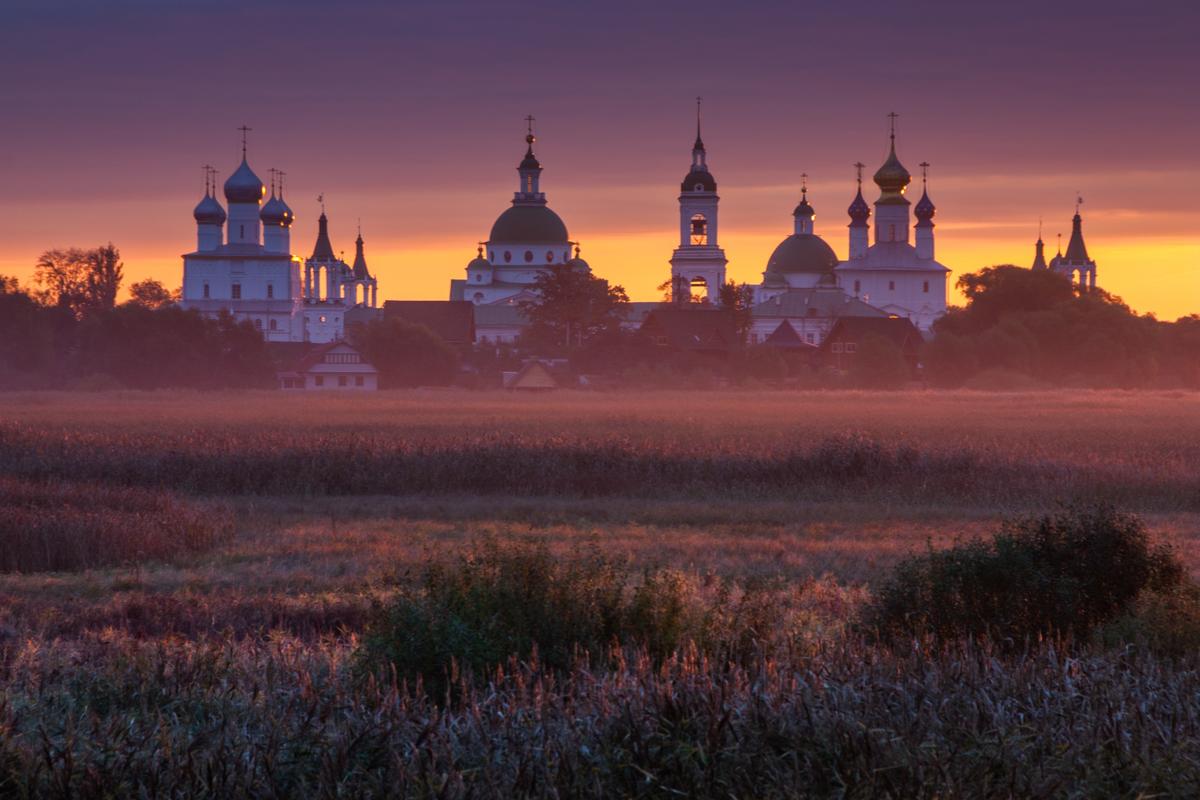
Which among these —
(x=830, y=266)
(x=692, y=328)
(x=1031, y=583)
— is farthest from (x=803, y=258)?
(x=1031, y=583)

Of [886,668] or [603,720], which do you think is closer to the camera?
[603,720]

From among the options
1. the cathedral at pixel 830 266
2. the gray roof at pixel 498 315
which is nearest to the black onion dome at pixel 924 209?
the cathedral at pixel 830 266

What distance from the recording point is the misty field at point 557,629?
613cm

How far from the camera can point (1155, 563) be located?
11.9 m

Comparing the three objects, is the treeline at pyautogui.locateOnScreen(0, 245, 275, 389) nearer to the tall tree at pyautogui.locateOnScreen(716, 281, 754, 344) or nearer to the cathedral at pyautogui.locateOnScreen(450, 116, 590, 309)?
the tall tree at pyautogui.locateOnScreen(716, 281, 754, 344)

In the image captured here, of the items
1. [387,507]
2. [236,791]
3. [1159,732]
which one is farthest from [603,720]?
[387,507]

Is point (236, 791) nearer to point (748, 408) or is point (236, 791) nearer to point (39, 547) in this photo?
point (39, 547)

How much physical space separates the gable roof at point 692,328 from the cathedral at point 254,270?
53305 mm

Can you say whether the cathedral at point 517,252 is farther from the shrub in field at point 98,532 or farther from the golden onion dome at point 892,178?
the shrub in field at point 98,532

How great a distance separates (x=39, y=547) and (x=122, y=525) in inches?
49.7

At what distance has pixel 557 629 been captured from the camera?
10219 mm

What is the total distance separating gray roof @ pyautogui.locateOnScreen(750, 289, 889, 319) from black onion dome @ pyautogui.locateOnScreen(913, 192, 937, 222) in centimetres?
2591

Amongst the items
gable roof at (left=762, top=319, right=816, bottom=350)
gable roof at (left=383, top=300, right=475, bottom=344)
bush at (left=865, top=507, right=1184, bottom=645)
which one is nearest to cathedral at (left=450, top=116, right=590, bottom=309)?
gable roof at (left=383, top=300, right=475, bottom=344)

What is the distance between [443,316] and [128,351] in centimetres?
4548
